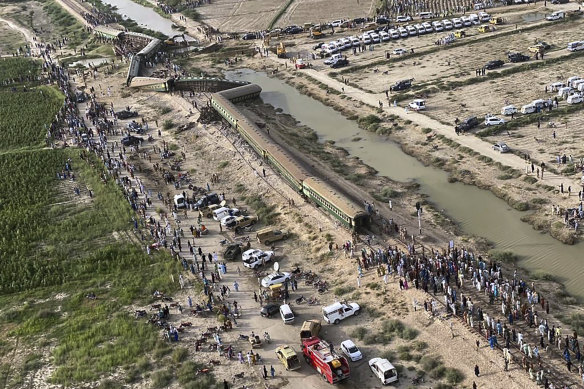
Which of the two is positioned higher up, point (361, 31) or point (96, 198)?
point (361, 31)

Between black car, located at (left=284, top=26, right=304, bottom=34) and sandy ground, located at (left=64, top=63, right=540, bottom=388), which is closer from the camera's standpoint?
sandy ground, located at (left=64, top=63, right=540, bottom=388)

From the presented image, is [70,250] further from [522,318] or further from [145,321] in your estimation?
[522,318]

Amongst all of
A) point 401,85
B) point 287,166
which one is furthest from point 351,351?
point 401,85

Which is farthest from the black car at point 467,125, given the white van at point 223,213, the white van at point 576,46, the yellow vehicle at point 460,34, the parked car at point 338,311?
the yellow vehicle at point 460,34

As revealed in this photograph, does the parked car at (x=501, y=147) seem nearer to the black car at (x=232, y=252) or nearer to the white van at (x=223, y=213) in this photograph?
the white van at (x=223, y=213)

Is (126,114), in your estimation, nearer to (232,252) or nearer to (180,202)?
(180,202)

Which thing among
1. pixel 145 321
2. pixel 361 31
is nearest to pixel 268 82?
pixel 361 31

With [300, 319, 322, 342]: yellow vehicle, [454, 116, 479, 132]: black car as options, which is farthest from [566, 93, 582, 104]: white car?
[300, 319, 322, 342]: yellow vehicle

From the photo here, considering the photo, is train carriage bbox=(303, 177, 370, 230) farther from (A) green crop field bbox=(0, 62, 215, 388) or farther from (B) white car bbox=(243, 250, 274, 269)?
(A) green crop field bbox=(0, 62, 215, 388)
